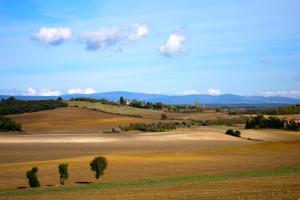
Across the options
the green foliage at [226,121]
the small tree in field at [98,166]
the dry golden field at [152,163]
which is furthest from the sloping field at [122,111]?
the small tree in field at [98,166]

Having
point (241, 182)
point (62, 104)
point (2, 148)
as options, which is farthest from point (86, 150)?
point (62, 104)

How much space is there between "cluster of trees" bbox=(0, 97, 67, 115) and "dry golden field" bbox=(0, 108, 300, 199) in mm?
15949

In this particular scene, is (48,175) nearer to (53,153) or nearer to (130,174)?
(130,174)

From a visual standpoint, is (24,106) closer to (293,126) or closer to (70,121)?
(70,121)

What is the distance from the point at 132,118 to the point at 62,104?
26666 mm

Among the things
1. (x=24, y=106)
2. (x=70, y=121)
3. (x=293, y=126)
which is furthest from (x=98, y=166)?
(x=24, y=106)

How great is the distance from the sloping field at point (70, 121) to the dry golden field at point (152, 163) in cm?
18

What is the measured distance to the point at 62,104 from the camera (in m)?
123

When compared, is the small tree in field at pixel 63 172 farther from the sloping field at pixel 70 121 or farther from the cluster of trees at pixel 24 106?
the cluster of trees at pixel 24 106

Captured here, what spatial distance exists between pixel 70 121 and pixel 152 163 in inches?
2271

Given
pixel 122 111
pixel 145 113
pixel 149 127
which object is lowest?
pixel 149 127

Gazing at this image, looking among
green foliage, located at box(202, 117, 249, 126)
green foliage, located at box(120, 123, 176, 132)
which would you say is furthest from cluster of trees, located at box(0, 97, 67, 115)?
green foliage, located at box(202, 117, 249, 126)

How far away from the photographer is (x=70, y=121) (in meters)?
97.1

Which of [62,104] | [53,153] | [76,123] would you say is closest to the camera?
[53,153]
